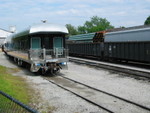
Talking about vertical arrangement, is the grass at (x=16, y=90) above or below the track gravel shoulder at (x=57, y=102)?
above

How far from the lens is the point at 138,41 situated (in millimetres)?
18328

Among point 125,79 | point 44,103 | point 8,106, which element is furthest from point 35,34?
point 8,106

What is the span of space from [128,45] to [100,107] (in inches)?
508

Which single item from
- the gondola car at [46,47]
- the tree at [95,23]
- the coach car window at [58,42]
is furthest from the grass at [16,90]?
the tree at [95,23]

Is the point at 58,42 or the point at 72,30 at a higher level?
the point at 72,30

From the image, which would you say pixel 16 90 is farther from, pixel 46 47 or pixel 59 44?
pixel 59 44

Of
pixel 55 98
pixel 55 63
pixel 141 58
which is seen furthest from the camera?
pixel 141 58

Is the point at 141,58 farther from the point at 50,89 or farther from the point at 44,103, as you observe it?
the point at 44,103

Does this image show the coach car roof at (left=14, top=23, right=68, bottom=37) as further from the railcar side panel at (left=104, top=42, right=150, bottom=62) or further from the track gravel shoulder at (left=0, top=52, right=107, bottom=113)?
the railcar side panel at (left=104, top=42, right=150, bottom=62)

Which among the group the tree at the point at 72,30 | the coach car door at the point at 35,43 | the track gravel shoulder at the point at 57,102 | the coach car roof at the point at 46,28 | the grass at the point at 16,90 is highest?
the tree at the point at 72,30

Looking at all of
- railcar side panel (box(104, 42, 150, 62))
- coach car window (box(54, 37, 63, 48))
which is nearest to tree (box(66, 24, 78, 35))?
railcar side panel (box(104, 42, 150, 62))

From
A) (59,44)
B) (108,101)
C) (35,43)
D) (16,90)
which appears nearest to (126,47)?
(59,44)

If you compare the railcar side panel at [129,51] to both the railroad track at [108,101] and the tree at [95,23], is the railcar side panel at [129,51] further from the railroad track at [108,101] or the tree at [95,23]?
the tree at [95,23]

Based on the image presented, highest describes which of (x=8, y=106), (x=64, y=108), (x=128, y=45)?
(x=128, y=45)
